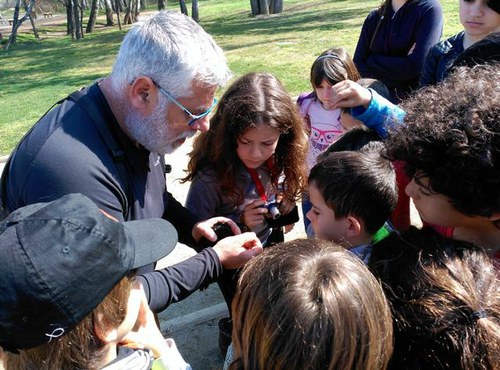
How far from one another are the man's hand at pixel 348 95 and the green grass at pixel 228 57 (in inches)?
260

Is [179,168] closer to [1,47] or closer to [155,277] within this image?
[155,277]

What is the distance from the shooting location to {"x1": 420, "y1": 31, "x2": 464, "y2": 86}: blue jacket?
3.15 metres

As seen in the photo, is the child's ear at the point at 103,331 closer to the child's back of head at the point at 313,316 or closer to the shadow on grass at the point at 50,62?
the child's back of head at the point at 313,316

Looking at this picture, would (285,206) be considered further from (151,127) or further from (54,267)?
(54,267)

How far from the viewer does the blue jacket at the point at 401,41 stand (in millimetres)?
3855

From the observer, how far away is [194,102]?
217 cm

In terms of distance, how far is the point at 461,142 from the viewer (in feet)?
5.18

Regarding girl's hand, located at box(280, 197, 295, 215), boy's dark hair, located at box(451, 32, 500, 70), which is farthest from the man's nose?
boy's dark hair, located at box(451, 32, 500, 70)

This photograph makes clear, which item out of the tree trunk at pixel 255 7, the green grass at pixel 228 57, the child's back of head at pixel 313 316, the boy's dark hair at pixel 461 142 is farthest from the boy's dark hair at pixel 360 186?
the tree trunk at pixel 255 7

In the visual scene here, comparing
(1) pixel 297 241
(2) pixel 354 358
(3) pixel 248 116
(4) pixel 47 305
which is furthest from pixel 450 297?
(3) pixel 248 116

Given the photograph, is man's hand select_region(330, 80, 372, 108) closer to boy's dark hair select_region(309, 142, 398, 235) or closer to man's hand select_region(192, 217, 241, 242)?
boy's dark hair select_region(309, 142, 398, 235)

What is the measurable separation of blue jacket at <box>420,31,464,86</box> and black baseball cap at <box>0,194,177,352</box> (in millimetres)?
2477

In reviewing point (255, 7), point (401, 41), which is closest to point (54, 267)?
point (401, 41)

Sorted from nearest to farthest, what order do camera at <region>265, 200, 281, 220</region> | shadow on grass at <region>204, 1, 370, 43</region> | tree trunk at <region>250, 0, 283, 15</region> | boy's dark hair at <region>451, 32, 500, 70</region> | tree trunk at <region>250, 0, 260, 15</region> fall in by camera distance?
boy's dark hair at <region>451, 32, 500, 70</region>, camera at <region>265, 200, 281, 220</region>, shadow on grass at <region>204, 1, 370, 43</region>, tree trunk at <region>250, 0, 283, 15</region>, tree trunk at <region>250, 0, 260, 15</region>
